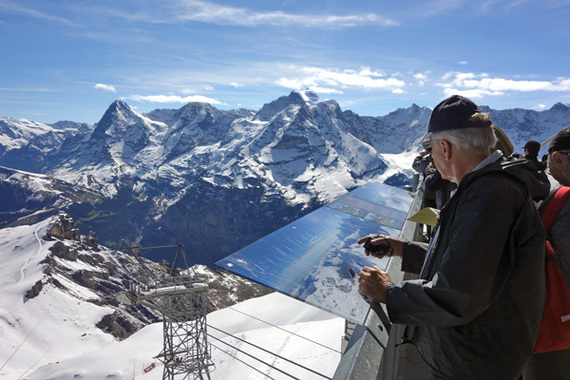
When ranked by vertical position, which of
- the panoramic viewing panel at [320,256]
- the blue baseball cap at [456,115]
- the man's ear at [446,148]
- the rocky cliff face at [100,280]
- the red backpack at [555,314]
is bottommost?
the rocky cliff face at [100,280]

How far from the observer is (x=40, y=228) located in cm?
14238

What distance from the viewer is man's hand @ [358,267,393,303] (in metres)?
2.22

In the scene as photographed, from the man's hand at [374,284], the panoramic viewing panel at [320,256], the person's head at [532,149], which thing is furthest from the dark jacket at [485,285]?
the person's head at [532,149]

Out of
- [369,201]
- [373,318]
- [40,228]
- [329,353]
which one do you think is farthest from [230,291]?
Result: [373,318]

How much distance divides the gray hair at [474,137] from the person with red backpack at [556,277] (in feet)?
3.12

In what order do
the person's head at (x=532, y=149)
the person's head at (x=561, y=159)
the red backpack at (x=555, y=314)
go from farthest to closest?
the person's head at (x=532, y=149), the person's head at (x=561, y=159), the red backpack at (x=555, y=314)

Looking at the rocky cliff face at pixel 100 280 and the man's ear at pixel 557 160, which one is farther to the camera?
the rocky cliff face at pixel 100 280

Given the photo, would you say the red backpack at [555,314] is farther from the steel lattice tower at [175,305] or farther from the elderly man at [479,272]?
the steel lattice tower at [175,305]

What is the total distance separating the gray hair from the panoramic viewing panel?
10.1 feet

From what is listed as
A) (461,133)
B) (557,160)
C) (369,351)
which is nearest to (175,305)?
(369,351)

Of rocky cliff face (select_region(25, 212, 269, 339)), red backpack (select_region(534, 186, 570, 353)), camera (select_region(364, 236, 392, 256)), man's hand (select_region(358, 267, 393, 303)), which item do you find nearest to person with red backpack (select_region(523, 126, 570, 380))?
red backpack (select_region(534, 186, 570, 353))

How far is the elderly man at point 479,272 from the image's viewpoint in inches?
67.1

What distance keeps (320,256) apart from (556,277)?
579 cm

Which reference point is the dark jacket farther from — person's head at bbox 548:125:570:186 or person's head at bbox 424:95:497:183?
person's head at bbox 548:125:570:186
